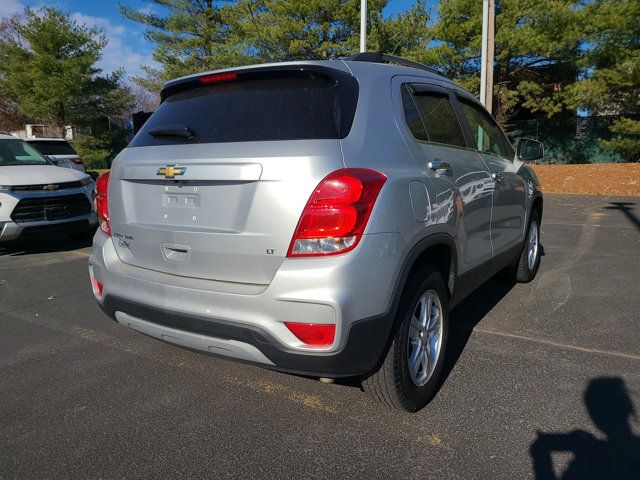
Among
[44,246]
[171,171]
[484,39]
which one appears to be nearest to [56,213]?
[44,246]

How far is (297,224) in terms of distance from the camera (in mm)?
2311

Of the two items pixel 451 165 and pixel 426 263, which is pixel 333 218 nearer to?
pixel 426 263

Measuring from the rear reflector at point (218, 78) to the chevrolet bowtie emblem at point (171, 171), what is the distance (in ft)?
2.03

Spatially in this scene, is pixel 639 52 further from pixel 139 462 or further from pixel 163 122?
pixel 139 462

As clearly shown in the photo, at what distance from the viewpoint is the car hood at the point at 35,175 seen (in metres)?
6.83

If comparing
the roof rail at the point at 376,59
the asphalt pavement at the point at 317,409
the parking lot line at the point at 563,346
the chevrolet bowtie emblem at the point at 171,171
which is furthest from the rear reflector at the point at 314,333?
the parking lot line at the point at 563,346

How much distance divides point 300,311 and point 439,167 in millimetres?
1262

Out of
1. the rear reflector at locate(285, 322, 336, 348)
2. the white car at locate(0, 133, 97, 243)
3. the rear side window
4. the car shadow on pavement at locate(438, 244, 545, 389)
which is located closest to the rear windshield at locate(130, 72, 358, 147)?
the rear side window

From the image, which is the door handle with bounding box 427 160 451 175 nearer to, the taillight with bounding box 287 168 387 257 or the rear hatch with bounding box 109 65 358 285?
the rear hatch with bounding box 109 65 358 285

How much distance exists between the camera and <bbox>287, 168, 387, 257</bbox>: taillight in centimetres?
228

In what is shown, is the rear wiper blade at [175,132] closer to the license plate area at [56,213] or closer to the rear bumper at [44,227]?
the rear bumper at [44,227]

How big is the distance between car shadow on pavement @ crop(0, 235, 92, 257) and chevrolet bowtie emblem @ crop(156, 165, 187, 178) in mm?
5488

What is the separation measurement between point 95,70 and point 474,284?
26827mm

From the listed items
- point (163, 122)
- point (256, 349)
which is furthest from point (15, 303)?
point (256, 349)
